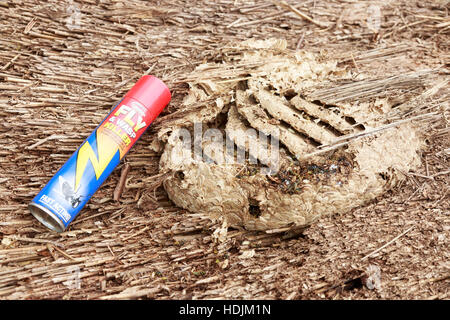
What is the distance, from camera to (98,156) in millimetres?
1926

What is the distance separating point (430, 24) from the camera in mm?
2646

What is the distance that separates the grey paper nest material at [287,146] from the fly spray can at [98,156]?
0.53ft

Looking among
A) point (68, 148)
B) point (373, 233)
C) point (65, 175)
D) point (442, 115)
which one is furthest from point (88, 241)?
point (442, 115)

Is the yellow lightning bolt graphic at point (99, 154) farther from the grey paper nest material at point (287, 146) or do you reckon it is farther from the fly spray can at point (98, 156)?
the grey paper nest material at point (287, 146)

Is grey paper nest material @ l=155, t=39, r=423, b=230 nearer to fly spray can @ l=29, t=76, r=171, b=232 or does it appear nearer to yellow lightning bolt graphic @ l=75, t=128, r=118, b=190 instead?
fly spray can @ l=29, t=76, r=171, b=232

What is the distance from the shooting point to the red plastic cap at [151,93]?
200 centimetres

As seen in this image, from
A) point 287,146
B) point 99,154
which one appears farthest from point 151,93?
point 287,146

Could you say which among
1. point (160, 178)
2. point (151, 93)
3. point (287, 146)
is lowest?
point (160, 178)

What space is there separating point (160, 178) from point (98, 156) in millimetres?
330

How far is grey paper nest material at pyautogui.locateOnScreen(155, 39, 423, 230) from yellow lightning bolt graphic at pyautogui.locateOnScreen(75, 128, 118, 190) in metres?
0.27

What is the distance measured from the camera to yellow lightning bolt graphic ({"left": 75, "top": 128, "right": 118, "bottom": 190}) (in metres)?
1.90

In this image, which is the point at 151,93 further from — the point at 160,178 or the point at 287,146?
the point at 287,146

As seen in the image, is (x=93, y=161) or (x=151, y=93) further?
(x=151, y=93)

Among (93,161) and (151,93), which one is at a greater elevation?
(151,93)
